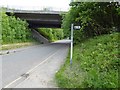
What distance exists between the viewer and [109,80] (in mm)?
8633

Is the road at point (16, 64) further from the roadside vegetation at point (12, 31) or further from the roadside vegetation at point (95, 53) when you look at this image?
the roadside vegetation at point (12, 31)

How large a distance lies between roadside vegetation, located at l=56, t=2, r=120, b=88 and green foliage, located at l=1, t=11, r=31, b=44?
1265 cm

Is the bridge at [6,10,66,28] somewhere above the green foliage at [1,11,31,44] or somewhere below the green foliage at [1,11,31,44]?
above

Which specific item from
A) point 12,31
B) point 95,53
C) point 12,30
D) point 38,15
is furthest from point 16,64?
point 38,15

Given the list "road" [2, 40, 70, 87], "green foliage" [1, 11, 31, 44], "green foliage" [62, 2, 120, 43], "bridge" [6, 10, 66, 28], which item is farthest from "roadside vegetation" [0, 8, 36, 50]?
"green foliage" [62, 2, 120, 43]

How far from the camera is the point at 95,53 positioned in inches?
540

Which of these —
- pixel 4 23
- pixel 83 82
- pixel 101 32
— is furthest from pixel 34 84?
pixel 4 23

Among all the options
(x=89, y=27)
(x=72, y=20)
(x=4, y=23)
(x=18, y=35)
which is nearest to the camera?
(x=89, y=27)

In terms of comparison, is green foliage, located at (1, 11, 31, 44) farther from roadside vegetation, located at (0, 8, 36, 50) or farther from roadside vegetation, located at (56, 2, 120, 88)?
roadside vegetation, located at (56, 2, 120, 88)

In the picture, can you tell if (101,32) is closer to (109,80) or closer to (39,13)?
(109,80)

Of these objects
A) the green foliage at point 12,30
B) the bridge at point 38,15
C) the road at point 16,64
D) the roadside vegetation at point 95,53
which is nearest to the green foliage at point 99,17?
the roadside vegetation at point 95,53

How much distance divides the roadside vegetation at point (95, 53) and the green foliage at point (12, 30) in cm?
1265

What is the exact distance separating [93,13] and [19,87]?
45.3 ft

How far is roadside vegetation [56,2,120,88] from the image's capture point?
29.5 feet
